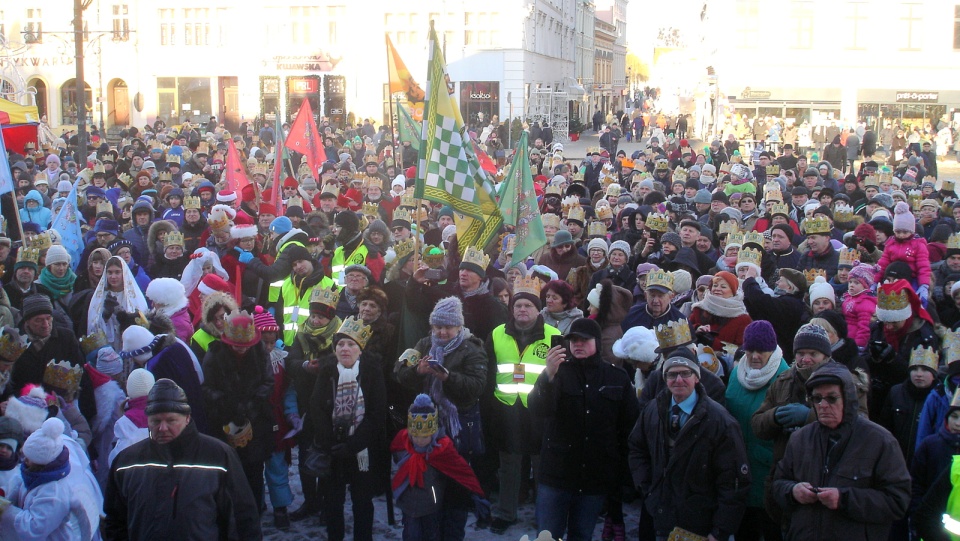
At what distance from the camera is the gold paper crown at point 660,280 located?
6.94 m

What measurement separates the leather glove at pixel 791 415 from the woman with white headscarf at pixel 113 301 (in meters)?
4.68

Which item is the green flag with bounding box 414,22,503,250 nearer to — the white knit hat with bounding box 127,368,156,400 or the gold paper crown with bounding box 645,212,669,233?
the gold paper crown with bounding box 645,212,669,233

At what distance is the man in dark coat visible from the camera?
4508 millimetres

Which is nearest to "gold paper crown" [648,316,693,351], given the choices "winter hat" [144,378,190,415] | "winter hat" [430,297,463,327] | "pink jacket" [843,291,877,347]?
"winter hat" [430,297,463,327]

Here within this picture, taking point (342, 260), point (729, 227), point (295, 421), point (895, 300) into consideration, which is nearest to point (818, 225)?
point (729, 227)

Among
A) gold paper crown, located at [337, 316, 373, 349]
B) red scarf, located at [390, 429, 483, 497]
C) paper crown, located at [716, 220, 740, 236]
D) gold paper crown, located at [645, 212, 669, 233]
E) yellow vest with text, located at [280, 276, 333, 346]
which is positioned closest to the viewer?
red scarf, located at [390, 429, 483, 497]

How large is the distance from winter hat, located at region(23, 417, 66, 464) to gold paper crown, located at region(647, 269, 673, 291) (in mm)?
3985

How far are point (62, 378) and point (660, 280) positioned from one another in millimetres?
4004

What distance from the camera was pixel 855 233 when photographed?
10000 mm

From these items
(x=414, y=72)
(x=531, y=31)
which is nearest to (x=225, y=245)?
(x=414, y=72)

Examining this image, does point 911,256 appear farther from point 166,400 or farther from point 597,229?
point 166,400

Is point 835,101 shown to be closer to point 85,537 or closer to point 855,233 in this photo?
point 855,233

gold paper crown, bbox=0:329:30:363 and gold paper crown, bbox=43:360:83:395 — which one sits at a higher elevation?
gold paper crown, bbox=0:329:30:363

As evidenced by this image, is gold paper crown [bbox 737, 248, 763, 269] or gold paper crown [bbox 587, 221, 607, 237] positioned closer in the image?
gold paper crown [bbox 737, 248, 763, 269]
